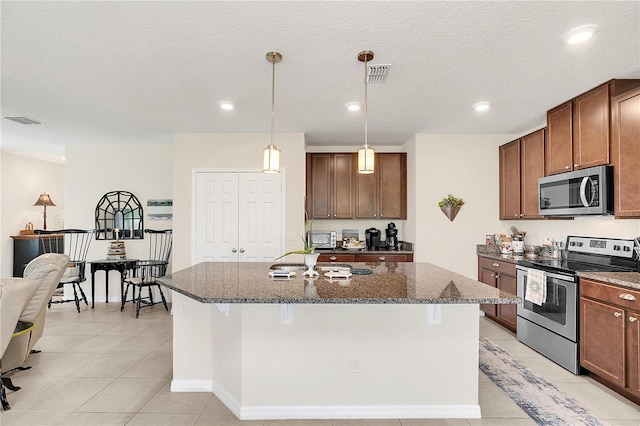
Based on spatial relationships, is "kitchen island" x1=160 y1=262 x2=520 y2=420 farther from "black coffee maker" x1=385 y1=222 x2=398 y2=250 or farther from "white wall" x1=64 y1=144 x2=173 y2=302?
"white wall" x1=64 y1=144 x2=173 y2=302

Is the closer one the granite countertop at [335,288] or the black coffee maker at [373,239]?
the granite countertop at [335,288]

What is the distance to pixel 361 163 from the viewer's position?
233 centimetres

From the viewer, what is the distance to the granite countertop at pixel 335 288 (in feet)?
6.01

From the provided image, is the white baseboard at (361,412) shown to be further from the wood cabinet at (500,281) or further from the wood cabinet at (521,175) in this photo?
the wood cabinet at (521,175)

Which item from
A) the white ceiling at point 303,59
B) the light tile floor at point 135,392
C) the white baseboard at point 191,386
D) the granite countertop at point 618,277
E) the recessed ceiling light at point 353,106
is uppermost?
→ the white ceiling at point 303,59

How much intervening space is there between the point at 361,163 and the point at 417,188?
260 cm

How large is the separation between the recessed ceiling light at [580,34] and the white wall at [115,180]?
206 inches

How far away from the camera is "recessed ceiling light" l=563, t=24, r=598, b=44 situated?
2.09m

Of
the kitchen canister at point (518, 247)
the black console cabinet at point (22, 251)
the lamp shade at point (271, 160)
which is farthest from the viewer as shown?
the black console cabinet at point (22, 251)

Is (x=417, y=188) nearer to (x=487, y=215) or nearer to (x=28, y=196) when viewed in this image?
(x=487, y=215)

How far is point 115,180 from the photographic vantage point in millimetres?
5570

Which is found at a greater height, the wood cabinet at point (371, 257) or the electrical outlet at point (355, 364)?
the wood cabinet at point (371, 257)

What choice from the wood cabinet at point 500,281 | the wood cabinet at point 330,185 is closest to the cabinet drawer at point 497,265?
the wood cabinet at point 500,281

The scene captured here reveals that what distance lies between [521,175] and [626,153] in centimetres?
145
